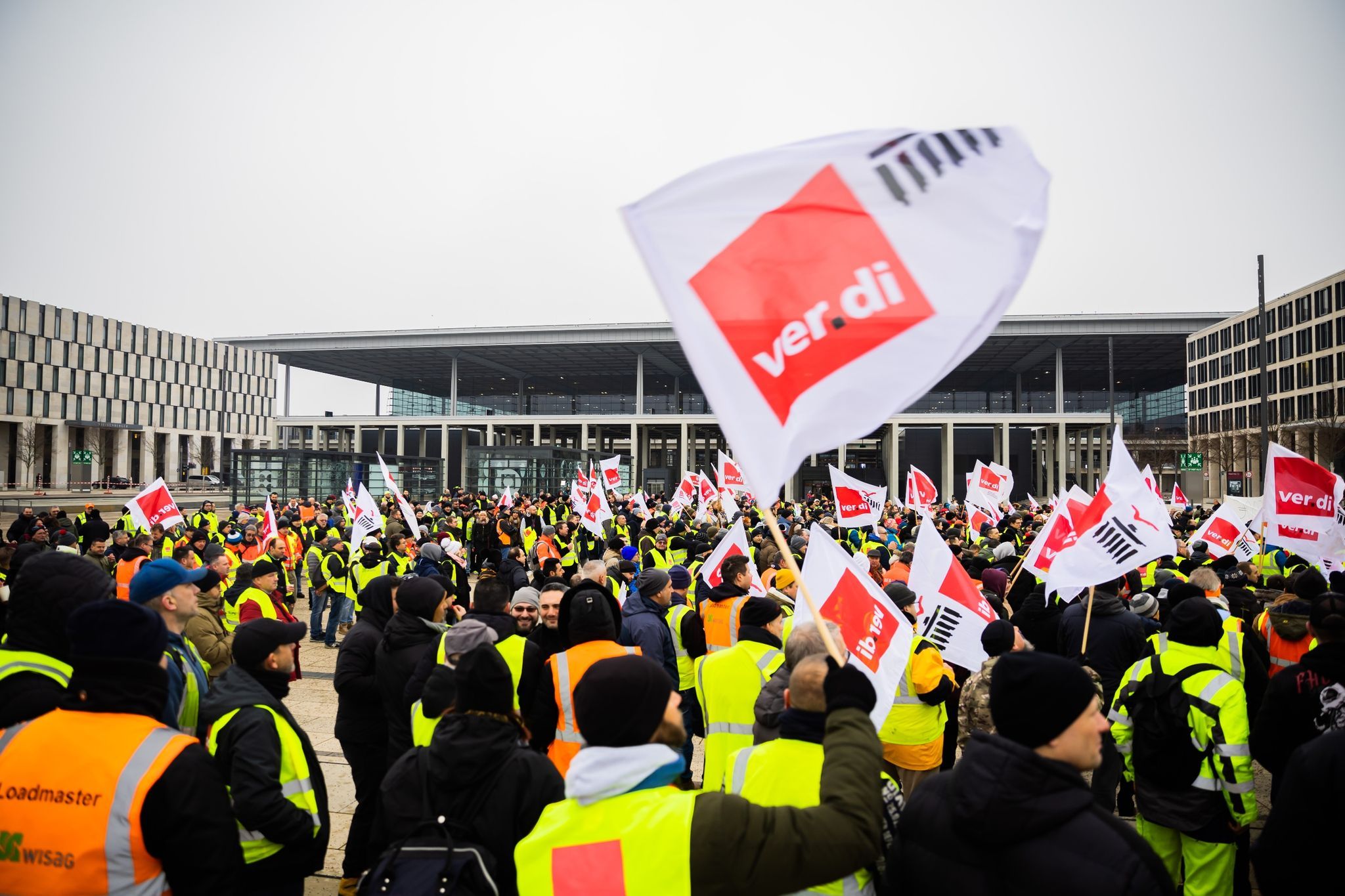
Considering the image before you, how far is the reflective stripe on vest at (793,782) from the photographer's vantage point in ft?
7.79

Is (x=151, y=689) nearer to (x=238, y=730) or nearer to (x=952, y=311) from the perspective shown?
(x=238, y=730)

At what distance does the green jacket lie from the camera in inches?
77.3

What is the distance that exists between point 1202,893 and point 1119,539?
2890 millimetres

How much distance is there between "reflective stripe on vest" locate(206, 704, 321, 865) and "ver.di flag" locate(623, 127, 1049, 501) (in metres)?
2.13

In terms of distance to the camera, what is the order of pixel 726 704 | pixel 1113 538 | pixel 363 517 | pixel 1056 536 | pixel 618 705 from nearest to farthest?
pixel 618 705 < pixel 726 704 < pixel 1113 538 < pixel 1056 536 < pixel 363 517

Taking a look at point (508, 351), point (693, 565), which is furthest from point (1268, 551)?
point (508, 351)

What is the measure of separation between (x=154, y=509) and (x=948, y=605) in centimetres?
1333

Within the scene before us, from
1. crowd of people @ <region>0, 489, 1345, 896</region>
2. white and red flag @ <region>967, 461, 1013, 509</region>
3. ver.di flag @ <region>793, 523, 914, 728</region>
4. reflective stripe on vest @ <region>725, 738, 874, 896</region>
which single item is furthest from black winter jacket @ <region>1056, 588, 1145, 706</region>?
white and red flag @ <region>967, 461, 1013, 509</region>

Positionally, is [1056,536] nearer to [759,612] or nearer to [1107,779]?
[1107,779]

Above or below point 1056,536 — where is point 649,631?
below

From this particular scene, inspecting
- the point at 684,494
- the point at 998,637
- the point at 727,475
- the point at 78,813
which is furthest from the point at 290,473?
the point at 78,813

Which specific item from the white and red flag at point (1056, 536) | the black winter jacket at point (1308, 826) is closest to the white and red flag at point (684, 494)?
the white and red flag at point (1056, 536)

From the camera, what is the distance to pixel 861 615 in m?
3.82

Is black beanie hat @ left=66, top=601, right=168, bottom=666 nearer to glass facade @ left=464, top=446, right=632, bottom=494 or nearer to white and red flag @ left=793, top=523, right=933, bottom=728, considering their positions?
white and red flag @ left=793, top=523, right=933, bottom=728
